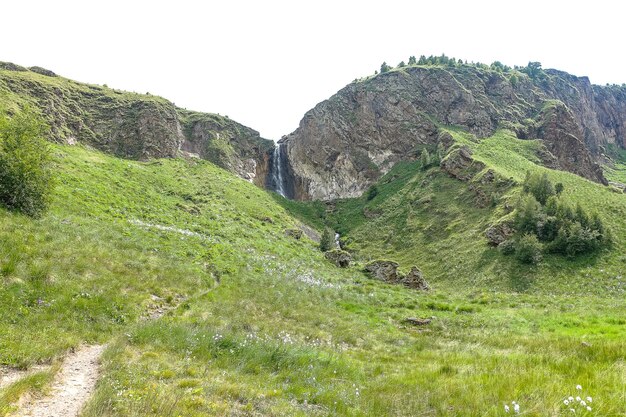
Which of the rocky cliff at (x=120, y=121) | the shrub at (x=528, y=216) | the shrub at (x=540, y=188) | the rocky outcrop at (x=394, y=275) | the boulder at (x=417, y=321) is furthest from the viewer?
the rocky cliff at (x=120, y=121)

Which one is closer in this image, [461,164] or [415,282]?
[415,282]

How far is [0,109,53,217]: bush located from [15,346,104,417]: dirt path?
14362 millimetres

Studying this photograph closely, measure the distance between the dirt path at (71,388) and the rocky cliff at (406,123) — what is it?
285 feet

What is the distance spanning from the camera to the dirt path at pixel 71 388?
6.80m

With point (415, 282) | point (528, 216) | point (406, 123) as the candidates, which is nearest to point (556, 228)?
point (528, 216)

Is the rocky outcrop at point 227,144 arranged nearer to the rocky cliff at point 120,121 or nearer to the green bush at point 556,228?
the rocky cliff at point 120,121

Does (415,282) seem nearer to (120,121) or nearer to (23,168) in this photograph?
(23,168)

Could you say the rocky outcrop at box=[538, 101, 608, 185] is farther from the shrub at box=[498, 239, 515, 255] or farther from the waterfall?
the waterfall

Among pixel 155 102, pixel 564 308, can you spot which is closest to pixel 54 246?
pixel 564 308

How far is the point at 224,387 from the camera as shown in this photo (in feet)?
26.8

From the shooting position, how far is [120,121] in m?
70.8

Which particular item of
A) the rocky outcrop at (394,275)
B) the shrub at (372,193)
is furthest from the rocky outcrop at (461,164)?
the rocky outcrop at (394,275)

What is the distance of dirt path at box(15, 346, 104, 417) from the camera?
22.3 ft

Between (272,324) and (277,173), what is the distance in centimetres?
9201
